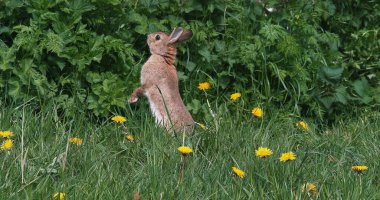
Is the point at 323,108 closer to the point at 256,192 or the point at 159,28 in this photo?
the point at 159,28

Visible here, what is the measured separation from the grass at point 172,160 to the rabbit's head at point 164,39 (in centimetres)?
48

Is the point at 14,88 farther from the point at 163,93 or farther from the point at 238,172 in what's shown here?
the point at 238,172

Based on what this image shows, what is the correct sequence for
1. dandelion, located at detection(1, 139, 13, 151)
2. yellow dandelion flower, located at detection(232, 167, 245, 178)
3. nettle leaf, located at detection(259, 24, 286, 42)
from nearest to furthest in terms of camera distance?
yellow dandelion flower, located at detection(232, 167, 245, 178)
dandelion, located at detection(1, 139, 13, 151)
nettle leaf, located at detection(259, 24, 286, 42)

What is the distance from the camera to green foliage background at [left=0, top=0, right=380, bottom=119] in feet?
19.5

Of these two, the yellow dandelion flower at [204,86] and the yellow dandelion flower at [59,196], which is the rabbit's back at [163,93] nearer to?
the yellow dandelion flower at [204,86]

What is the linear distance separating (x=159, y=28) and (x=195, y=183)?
90.2 inches

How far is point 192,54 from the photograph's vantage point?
662cm

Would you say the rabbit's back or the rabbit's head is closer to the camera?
the rabbit's back

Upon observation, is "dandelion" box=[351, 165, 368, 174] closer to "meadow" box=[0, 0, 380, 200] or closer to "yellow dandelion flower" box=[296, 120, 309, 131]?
"meadow" box=[0, 0, 380, 200]

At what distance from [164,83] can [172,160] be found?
1271 mm

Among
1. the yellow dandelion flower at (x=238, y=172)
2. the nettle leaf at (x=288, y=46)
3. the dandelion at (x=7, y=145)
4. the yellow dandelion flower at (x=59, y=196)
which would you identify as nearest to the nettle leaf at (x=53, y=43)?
the dandelion at (x=7, y=145)

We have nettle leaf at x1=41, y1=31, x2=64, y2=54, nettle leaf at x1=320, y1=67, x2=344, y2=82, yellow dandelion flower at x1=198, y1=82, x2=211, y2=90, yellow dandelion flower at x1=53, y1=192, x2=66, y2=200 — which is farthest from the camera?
nettle leaf at x1=320, y1=67, x2=344, y2=82

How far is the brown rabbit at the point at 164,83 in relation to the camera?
5723mm

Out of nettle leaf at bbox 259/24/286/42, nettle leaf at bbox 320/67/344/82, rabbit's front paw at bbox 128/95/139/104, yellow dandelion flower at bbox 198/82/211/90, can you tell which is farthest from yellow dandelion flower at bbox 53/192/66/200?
nettle leaf at bbox 320/67/344/82
